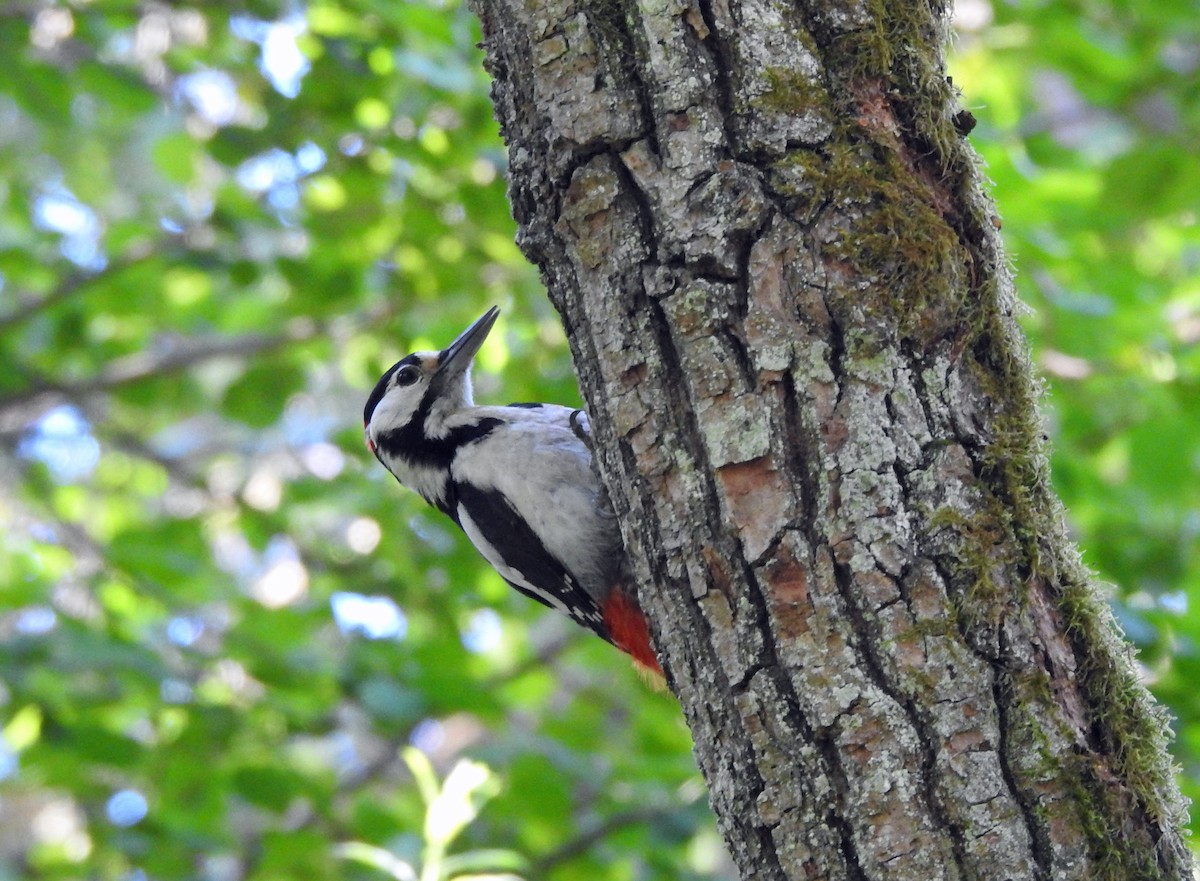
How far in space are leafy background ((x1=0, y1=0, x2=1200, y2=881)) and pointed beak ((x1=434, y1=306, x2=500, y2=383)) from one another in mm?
505

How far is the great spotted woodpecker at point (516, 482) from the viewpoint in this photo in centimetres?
340

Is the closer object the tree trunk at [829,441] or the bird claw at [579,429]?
the tree trunk at [829,441]

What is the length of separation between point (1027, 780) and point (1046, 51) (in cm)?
364

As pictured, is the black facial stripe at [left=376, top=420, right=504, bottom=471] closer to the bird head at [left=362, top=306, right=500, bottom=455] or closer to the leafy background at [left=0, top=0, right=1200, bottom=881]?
the bird head at [left=362, top=306, right=500, bottom=455]

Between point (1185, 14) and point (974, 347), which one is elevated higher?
point (1185, 14)

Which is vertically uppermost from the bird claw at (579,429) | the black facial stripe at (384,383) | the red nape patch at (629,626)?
the black facial stripe at (384,383)

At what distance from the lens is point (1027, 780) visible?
141 cm

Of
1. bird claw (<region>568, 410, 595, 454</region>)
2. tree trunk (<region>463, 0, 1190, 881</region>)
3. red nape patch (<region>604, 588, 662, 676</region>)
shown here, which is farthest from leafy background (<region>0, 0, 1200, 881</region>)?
tree trunk (<region>463, 0, 1190, 881</region>)

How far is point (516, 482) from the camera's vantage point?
11.3ft

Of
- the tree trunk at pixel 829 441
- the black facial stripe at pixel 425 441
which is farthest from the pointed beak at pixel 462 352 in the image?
the tree trunk at pixel 829 441

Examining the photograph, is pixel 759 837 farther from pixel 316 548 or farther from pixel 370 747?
pixel 370 747

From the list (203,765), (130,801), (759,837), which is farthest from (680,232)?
(130,801)

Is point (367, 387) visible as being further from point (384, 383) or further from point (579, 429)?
point (579, 429)

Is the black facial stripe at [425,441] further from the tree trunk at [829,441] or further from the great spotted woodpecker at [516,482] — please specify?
the tree trunk at [829,441]
